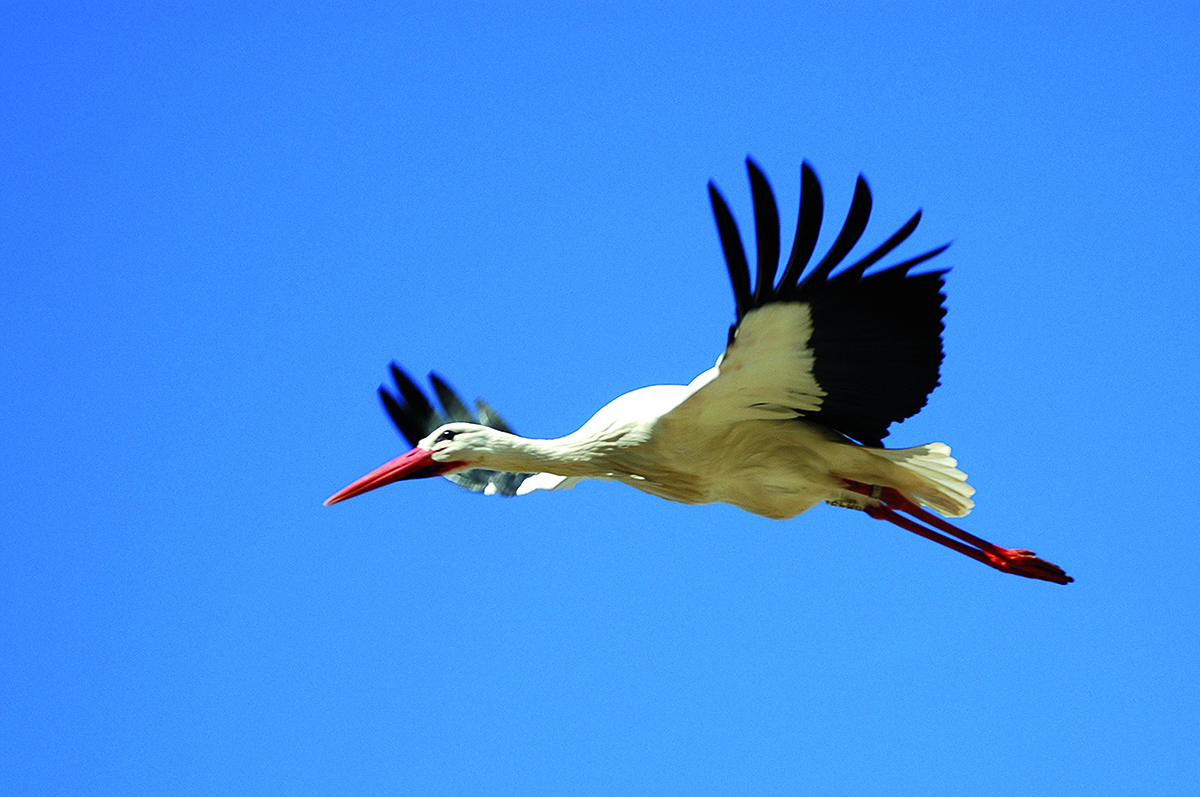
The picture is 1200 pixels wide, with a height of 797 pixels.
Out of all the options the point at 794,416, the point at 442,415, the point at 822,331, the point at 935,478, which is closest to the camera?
the point at 822,331

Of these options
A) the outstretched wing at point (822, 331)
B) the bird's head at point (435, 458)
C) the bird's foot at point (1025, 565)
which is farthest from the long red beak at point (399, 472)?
the bird's foot at point (1025, 565)

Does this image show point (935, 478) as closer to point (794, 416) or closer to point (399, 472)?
point (794, 416)

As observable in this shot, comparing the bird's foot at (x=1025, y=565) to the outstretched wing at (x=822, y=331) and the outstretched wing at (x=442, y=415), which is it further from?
the outstretched wing at (x=442, y=415)

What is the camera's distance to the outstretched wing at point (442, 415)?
22.6 ft

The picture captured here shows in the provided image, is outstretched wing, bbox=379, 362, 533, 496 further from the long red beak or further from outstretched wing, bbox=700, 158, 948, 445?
outstretched wing, bbox=700, 158, 948, 445

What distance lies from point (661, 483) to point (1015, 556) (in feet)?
5.25

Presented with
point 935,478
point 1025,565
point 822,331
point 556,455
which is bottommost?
point 1025,565

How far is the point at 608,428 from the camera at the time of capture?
18.8 ft

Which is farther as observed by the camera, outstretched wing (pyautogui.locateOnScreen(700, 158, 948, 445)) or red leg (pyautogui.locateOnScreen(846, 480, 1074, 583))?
red leg (pyautogui.locateOnScreen(846, 480, 1074, 583))

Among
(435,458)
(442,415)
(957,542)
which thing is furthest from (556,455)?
(957,542)

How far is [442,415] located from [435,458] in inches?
25.4

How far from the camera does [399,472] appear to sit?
21.2 ft

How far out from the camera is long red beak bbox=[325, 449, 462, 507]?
6.39 metres

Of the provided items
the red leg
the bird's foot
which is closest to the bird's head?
the red leg
